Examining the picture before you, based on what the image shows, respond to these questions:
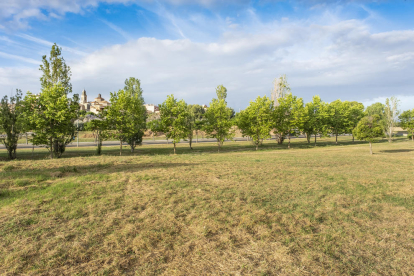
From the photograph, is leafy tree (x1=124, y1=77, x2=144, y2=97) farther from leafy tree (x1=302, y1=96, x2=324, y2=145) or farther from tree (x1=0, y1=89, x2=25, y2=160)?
leafy tree (x1=302, y1=96, x2=324, y2=145)

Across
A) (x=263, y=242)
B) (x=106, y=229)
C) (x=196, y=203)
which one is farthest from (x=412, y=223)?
(x=106, y=229)

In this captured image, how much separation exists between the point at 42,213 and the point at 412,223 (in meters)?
13.0

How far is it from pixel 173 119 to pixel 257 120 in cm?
1634

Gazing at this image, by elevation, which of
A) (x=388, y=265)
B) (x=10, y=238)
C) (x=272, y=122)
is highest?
(x=272, y=122)

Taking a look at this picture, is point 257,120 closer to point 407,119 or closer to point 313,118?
point 313,118

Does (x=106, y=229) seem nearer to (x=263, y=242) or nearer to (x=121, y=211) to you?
(x=121, y=211)

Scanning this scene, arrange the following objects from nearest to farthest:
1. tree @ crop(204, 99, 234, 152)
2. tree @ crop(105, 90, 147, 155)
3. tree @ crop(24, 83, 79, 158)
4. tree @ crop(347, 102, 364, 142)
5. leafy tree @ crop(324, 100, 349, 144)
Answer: tree @ crop(24, 83, 79, 158) → tree @ crop(105, 90, 147, 155) → tree @ crop(204, 99, 234, 152) → leafy tree @ crop(324, 100, 349, 144) → tree @ crop(347, 102, 364, 142)

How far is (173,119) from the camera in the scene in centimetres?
3362

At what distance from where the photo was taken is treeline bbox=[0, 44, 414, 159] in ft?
76.1

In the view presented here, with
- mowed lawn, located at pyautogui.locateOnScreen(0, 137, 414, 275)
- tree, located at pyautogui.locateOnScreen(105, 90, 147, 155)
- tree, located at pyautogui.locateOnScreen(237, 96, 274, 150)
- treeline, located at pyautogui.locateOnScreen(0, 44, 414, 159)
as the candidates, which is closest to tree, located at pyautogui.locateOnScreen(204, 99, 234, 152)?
treeline, located at pyautogui.locateOnScreen(0, 44, 414, 159)

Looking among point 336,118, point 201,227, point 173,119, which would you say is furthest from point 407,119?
point 201,227

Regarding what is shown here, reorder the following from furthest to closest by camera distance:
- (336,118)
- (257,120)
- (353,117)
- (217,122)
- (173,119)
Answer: (353,117) < (336,118) < (257,120) < (217,122) < (173,119)

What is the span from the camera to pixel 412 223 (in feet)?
26.9

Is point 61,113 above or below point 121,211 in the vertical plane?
above
